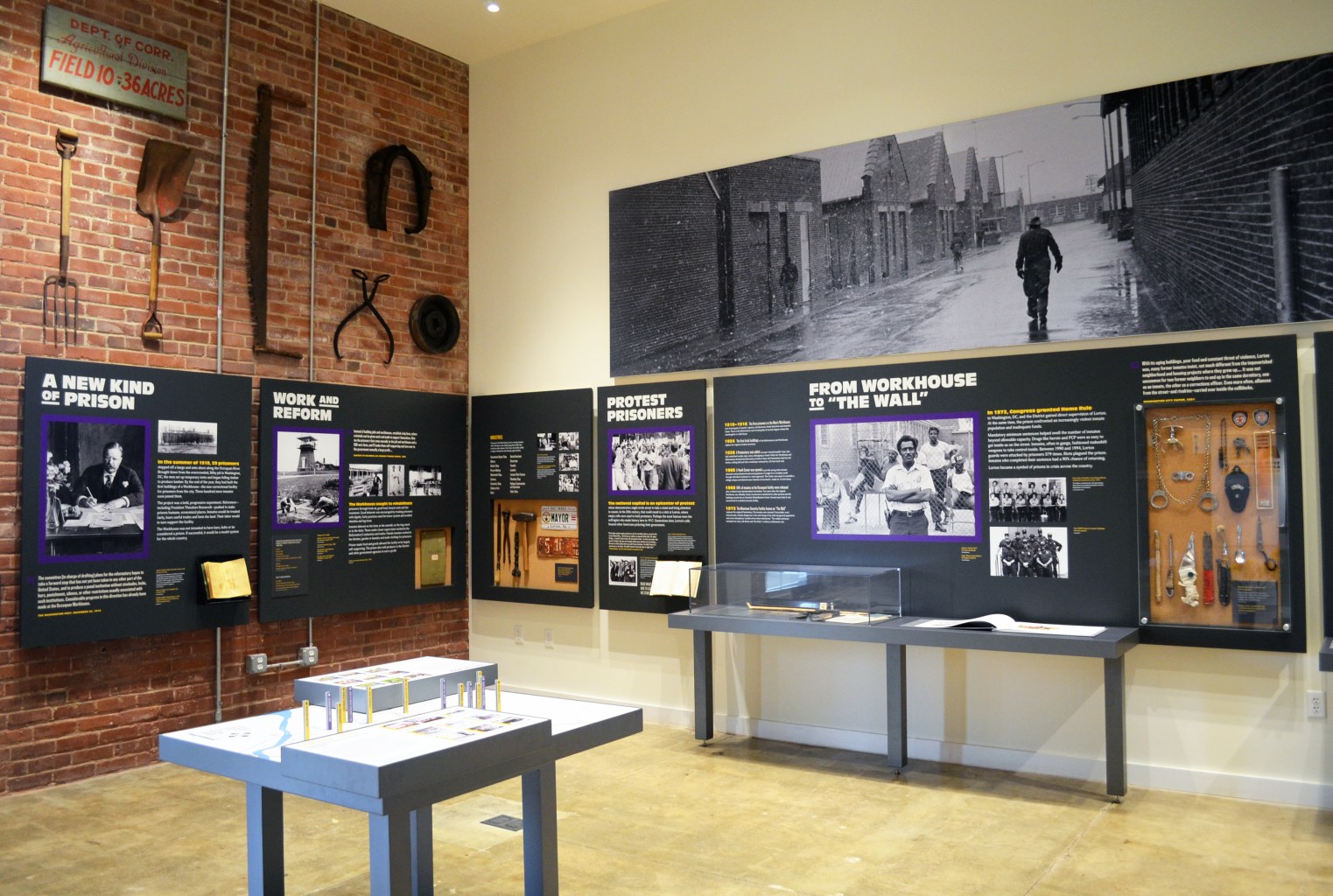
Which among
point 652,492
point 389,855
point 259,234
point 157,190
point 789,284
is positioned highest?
point 157,190

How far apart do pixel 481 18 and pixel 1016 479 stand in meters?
4.73

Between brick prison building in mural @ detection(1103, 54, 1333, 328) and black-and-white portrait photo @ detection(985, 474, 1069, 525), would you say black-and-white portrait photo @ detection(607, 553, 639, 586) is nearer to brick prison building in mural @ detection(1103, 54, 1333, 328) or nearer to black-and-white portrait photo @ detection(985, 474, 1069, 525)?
black-and-white portrait photo @ detection(985, 474, 1069, 525)

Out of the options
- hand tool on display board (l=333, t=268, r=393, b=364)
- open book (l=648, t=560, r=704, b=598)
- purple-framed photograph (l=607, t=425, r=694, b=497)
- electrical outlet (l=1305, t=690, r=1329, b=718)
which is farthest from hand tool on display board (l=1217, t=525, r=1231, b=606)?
hand tool on display board (l=333, t=268, r=393, b=364)

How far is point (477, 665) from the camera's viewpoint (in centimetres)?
371

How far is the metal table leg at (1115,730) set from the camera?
4723mm

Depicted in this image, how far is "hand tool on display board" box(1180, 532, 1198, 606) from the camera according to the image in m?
4.88

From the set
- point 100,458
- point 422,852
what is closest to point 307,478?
point 100,458

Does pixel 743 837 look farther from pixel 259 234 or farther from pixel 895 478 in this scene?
pixel 259 234

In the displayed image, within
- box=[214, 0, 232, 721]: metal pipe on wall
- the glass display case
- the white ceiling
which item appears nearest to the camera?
the glass display case

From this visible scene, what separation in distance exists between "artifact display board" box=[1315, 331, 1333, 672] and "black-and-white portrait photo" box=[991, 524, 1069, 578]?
1.11 m

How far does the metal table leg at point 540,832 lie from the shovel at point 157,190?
392 cm

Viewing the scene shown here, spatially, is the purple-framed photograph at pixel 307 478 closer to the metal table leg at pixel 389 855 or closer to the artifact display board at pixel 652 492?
the artifact display board at pixel 652 492

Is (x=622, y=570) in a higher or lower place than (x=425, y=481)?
lower

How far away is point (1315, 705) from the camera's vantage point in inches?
183
